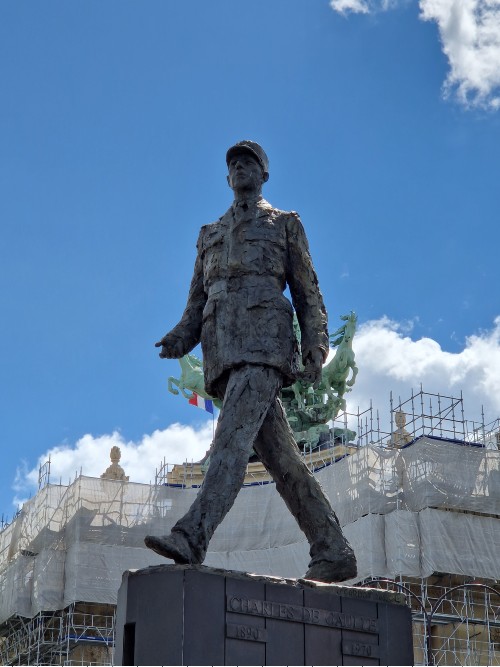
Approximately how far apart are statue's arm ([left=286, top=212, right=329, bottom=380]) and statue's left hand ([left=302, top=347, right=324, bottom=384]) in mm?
81

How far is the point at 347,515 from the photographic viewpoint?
29938 mm

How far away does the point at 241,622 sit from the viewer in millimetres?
8156

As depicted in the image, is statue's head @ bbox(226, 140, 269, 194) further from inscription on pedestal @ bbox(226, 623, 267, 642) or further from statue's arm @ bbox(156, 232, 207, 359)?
inscription on pedestal @ bbox(226, 623, 267, 642)

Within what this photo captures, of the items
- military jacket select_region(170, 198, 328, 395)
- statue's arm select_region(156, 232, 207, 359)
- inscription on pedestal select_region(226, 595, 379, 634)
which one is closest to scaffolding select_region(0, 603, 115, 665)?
statue's arm select_region(156, 232, 207, 359)

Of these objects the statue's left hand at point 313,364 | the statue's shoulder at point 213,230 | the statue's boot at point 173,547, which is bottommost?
the statue's boot at point 173,547

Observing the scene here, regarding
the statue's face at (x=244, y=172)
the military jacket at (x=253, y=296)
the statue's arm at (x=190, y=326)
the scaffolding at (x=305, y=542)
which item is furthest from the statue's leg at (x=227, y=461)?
the scaffolding at (x=305, y=542)

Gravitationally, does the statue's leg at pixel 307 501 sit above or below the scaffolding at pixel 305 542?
below

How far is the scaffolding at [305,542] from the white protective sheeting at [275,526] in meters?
0.03

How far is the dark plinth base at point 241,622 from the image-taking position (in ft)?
25.9

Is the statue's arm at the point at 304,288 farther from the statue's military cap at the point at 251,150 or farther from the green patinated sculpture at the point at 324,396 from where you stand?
the green patinated sculpture at the point at 324,396

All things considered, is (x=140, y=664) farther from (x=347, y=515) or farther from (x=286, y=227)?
(x=347, y=515)

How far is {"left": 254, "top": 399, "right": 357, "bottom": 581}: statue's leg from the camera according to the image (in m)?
9.21

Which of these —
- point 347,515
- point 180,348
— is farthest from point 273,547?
point 180,348

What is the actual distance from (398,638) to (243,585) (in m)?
1.47
